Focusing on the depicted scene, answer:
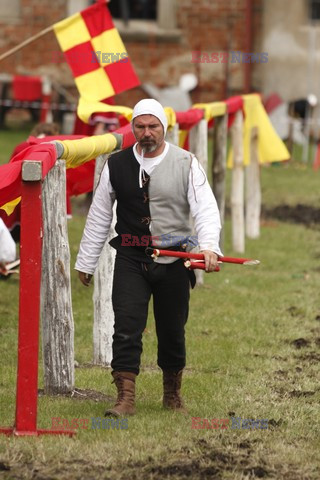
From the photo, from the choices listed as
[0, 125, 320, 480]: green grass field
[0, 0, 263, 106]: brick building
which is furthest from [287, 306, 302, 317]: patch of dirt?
[0, 0, 263, 106]: brick building

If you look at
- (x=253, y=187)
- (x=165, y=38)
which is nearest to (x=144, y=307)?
(x=253, y=187)

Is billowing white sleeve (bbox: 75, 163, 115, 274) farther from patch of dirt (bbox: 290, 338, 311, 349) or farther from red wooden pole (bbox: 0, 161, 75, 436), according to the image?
patch of dirt (bbox: 290, 338, 311, 349)

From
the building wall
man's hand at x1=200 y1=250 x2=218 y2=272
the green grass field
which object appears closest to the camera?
the green grass field

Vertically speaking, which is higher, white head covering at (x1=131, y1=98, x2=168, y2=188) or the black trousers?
white head covering at (x1=131, y1=98, x2=168, y2=188)

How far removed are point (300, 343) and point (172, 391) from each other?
226 centimetres

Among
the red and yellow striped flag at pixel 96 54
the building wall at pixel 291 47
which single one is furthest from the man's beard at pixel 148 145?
the building wall at pixel 291 47

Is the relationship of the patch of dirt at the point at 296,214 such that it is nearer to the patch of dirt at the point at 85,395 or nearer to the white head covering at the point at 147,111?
the patch of dirt at the point at 85,395

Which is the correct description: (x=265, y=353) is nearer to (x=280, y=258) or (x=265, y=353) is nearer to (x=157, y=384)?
(x=157, y=384)

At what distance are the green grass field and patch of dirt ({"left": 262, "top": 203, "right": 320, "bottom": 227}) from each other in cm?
339

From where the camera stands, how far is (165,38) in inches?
945

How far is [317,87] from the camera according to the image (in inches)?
924

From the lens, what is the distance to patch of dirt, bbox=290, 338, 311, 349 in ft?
27.9

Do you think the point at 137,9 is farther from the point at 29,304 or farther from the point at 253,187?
the point at 29,304

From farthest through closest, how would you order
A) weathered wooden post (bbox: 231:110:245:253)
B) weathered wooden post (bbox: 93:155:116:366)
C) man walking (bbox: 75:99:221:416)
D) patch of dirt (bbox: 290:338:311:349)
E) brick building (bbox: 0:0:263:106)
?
brick building (bbox: 0:0:263:106) < weathered wooden post (bbox: 231:110:245:253) < patch of dirt (bbox: 290:338:311:349) < weathered wooden post (bbox: 93:155:116:366) < man walking (bbox: 75:99:221:416)
